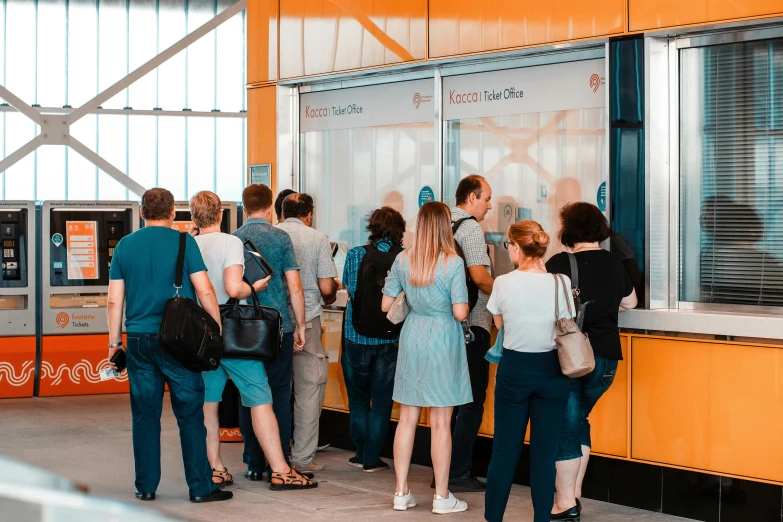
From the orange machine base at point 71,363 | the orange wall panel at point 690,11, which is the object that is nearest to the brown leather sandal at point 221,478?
the orange wall panel at point 690,11

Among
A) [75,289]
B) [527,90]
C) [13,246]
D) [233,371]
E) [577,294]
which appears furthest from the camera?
[75,289]

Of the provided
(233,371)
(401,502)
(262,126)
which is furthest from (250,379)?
(262,126)

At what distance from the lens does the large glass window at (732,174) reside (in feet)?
17.4

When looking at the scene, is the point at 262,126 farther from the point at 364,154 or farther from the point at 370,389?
the point at 370,389

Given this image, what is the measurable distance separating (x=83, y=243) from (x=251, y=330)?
4.69 m

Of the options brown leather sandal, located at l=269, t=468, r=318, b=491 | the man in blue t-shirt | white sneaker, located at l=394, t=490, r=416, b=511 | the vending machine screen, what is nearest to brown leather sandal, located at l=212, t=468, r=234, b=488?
brown leather sandal, located at l=269, t=468, r=318, b=491

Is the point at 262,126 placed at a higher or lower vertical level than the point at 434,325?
higher

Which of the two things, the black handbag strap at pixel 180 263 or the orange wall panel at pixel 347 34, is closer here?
the black handbag strap at pixel 180 263

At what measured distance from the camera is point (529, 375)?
4.57 meters

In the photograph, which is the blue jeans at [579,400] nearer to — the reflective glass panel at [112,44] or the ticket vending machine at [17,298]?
the ticket vending machine at [17,298]

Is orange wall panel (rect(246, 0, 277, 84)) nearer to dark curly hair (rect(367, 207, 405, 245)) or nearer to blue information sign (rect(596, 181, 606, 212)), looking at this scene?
dark curly hair (rect(367, 207, 405, 245))

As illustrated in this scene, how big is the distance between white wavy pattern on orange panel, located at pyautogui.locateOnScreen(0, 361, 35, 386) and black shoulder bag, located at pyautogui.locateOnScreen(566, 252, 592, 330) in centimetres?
617

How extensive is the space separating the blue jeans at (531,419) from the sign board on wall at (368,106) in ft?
9.04

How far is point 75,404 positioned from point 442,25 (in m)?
4.92
